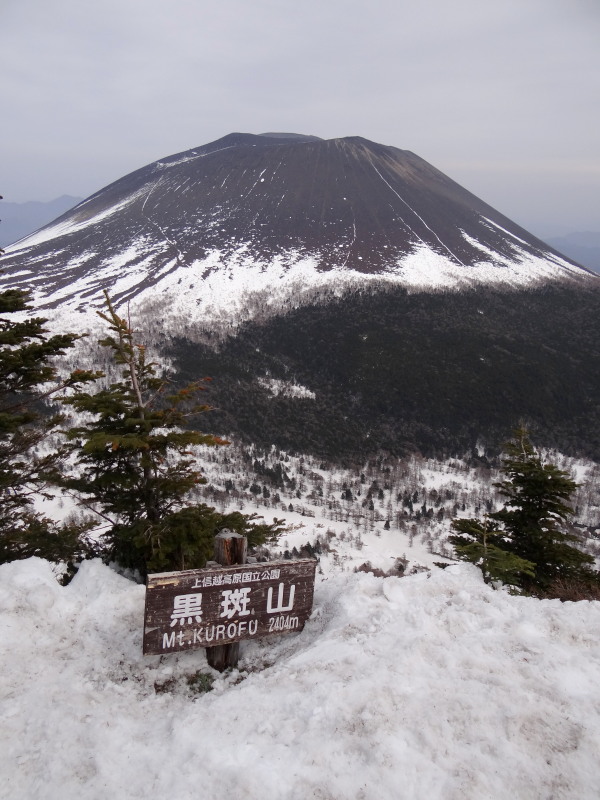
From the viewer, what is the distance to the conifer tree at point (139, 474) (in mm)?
8984

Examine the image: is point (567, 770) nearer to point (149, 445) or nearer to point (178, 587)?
point (178, 587)

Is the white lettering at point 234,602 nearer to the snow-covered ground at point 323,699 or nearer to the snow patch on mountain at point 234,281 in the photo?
the snow-covered ground at point 323,699

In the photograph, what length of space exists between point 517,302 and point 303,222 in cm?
8587

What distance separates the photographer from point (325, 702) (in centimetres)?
576

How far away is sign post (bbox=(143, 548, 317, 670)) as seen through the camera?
6684 mm

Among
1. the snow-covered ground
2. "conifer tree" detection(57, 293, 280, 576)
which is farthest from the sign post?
"conifer tree" detection(57, 293, 280, 576)

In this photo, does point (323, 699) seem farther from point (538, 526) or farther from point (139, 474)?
point (538, 526)

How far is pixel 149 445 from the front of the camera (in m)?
9.12

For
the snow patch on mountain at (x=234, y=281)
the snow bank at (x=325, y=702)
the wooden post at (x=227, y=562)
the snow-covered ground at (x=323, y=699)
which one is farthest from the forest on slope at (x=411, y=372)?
the wooden post at (x=227, y=562)

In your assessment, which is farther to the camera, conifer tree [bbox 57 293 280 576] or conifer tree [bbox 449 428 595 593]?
conifer tree [bbox 449 428 595 593]

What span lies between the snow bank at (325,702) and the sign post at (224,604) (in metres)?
0.54

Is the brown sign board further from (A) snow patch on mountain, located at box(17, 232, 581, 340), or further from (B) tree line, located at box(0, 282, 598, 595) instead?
(A) snow patch on mountain, located at box(17, 232, 581, 340)

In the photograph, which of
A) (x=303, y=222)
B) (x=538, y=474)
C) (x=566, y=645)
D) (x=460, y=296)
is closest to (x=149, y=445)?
(x=566, y=645)

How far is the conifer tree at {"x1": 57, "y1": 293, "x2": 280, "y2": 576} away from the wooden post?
1.70 m
